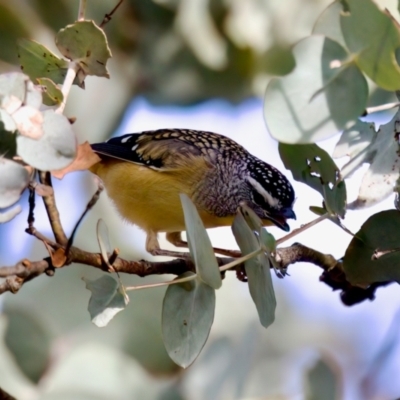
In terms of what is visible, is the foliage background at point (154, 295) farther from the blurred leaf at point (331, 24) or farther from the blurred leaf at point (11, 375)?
the blurred leaf at point (331, 24)

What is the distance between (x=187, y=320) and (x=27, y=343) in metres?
1.32

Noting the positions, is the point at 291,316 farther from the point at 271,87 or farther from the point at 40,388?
the point at 271,87

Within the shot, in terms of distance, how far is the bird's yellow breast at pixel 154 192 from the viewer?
2203 mm

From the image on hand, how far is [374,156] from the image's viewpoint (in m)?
1.01

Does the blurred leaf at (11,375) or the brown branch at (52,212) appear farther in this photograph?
the blurred leaf at (11,375)

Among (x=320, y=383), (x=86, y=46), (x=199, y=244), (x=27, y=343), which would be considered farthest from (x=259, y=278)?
(x=27, y=343)

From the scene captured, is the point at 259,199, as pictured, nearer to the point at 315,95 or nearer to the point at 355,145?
the point at 355,145

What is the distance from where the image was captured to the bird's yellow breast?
2.20m

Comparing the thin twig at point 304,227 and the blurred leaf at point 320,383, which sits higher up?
the thin twig at point 304,227

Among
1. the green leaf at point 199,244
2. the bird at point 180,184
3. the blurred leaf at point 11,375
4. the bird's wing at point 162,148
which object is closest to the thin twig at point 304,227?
the green leaf at point 199,244

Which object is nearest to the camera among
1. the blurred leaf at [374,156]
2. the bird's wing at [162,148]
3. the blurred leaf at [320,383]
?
the blurred leaf at [374,156]

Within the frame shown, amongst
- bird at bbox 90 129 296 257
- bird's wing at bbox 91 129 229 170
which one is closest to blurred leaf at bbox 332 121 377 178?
bird at bbox 90 129 296 257

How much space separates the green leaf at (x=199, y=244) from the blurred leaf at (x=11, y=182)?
0.76 feet

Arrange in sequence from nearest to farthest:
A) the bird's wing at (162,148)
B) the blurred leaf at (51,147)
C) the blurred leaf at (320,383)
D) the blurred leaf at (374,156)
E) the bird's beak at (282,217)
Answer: the blurred leaf at (51,147) → the blurred leaf at (374,156) → the blurred leaf at (320,383) → the bird's beak at (282,217) → the bird's wing at (162,148)
